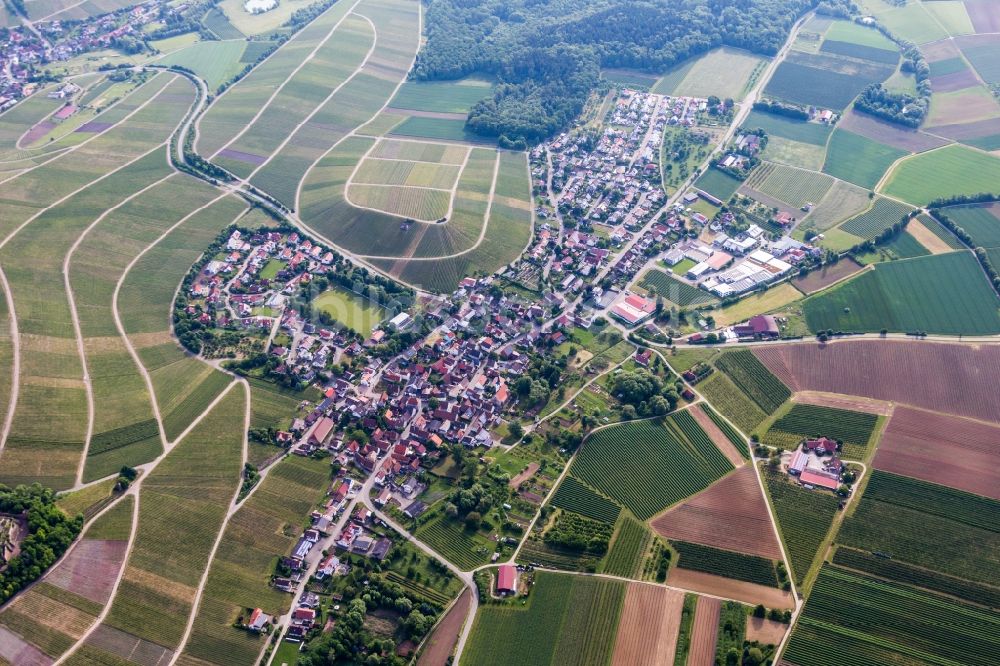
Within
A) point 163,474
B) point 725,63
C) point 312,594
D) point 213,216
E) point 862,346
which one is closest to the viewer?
point 312,594

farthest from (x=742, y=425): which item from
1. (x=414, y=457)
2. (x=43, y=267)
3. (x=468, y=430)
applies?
(x=43, y=267)

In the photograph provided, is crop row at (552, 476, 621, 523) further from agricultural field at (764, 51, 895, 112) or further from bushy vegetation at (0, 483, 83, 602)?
agricultural field at (764, 51, 895, 112)

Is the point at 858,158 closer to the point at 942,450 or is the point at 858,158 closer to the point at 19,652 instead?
the point at 942,450

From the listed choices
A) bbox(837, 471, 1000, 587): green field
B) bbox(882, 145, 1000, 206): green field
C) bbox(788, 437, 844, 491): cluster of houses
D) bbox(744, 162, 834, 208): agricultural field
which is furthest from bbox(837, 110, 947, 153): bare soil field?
bbox(837, 471, 1000, 587): green field

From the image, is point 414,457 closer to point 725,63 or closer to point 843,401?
point 843,401

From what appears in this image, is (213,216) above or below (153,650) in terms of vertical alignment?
above

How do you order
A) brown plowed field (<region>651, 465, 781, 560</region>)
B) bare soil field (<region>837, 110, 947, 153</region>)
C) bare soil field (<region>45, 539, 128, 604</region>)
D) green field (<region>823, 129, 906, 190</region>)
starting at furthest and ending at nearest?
bare soil field (<region>837, 110, 947, 153</region>), green field (<region>823, 129, 906, 190</region>), brown plowed field (<region>651, 465, 781, 560</region>), bare soil field (<region>45, 539, 128, 604</region>)

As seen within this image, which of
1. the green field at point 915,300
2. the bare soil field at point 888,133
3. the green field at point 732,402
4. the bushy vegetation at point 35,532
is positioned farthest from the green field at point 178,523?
the bare soil field at point 888,133
